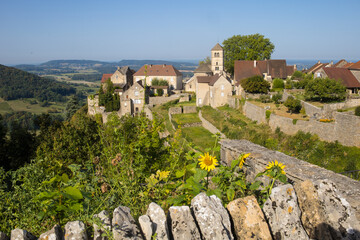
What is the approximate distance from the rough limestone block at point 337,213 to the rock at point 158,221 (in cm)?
161

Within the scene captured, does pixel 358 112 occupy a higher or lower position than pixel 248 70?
lower

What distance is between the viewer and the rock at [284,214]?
112 inches

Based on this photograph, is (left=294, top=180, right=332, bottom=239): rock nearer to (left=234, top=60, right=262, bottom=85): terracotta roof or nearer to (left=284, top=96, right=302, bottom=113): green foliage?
(left=284, top=96, right=302, bottom=113): green foliage

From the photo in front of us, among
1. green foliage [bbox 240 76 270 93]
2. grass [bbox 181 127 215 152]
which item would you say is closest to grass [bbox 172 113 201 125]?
grass [bbox 181 127 215 152]

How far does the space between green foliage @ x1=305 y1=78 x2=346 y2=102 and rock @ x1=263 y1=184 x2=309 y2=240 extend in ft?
90.2

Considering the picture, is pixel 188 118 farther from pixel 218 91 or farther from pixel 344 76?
pixel 344 76

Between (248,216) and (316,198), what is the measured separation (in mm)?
749

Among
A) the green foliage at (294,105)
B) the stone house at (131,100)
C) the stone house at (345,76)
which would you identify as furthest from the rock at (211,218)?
the stone house at (131,100)

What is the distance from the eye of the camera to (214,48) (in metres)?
62.1

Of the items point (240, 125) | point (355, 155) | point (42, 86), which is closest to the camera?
point (355, 155)

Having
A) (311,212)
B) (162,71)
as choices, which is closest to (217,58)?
(162,71)

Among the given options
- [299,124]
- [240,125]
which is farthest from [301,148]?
[240,125]

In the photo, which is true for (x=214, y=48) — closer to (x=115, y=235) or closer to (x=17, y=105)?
(x=115, y=235)

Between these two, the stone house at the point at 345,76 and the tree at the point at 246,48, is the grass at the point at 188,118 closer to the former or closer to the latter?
the stone house at the point at 345,76
